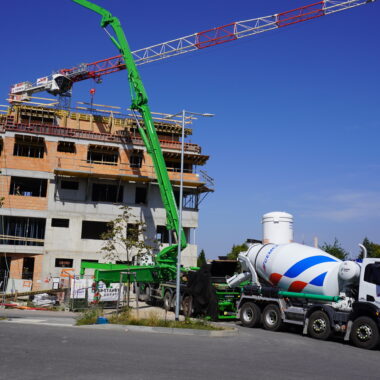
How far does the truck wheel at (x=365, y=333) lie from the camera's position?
15.7m

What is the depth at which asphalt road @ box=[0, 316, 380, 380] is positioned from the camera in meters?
9.90

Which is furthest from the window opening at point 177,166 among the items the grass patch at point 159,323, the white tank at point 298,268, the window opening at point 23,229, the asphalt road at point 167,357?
the asphalt road at point 167,357

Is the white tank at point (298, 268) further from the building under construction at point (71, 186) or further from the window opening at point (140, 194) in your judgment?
the window opening at point (140, 194)

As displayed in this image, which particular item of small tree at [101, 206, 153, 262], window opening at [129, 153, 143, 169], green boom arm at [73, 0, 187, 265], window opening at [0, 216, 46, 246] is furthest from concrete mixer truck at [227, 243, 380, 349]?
window opening at [0, 216, 46, 246]

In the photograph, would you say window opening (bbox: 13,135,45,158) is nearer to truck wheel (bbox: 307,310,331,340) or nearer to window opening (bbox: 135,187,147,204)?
window opening (bbox: 135,187,147,204)

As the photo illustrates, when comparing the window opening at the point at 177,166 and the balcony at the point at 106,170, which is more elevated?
the window opening at the point at 177,166

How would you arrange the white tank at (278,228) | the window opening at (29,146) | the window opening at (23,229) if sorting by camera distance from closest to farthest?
the white tank at (278,228) → the window opening at (23,229) → the window opening at (29,146)

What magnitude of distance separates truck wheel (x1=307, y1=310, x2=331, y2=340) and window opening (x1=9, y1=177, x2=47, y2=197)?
3299 centimetres

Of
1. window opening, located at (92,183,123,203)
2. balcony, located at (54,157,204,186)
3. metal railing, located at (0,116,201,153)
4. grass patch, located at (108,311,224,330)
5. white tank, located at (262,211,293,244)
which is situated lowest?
grass patch, located at (108,311,224,330)

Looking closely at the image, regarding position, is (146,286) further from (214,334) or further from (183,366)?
(183,366)

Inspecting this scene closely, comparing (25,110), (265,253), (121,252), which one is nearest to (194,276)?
(265,253)

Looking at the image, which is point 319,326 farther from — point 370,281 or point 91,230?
point 91,230

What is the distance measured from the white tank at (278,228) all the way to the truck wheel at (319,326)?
4749 millimetres

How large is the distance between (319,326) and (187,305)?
7782mm
